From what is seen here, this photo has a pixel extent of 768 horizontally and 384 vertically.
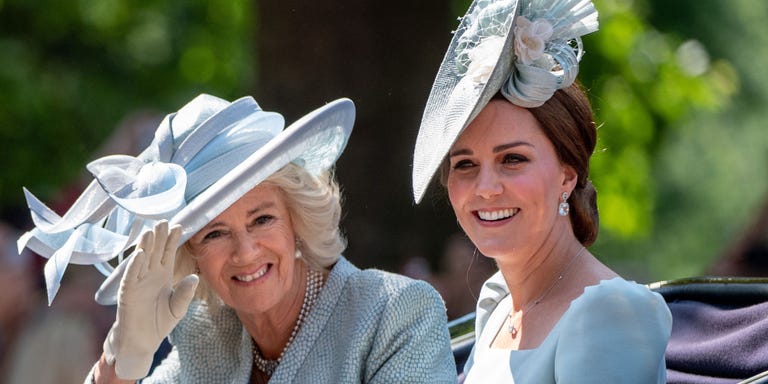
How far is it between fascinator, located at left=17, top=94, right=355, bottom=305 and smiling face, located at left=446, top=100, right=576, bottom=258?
0.40m

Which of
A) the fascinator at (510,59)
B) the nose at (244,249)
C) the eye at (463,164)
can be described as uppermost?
the fascinator at (510,59)

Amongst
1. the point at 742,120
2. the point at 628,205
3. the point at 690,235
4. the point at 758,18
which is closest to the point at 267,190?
the point at 628,205

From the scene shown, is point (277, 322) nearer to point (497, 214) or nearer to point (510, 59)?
point (497, 214)

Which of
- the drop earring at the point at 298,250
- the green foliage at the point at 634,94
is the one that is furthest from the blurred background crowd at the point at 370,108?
the drop earring at the point at 298,250

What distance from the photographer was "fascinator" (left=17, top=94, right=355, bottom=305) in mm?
3268

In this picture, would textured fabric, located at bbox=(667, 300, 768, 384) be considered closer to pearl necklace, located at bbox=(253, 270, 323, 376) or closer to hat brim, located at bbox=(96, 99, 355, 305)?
pearl necklace, located at bbox=(253, 270, 323, 376)

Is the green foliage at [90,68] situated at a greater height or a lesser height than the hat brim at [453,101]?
lesser

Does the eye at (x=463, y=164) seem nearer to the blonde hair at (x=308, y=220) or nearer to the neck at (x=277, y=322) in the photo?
the blonde hair at (x=308, y=220)

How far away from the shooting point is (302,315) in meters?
3.57

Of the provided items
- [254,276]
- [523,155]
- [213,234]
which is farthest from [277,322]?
[523,155]

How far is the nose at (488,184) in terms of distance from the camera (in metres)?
3.07

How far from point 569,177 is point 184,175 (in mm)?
908

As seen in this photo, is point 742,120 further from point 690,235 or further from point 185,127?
point 185,127

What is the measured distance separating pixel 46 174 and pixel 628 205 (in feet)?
14.9
